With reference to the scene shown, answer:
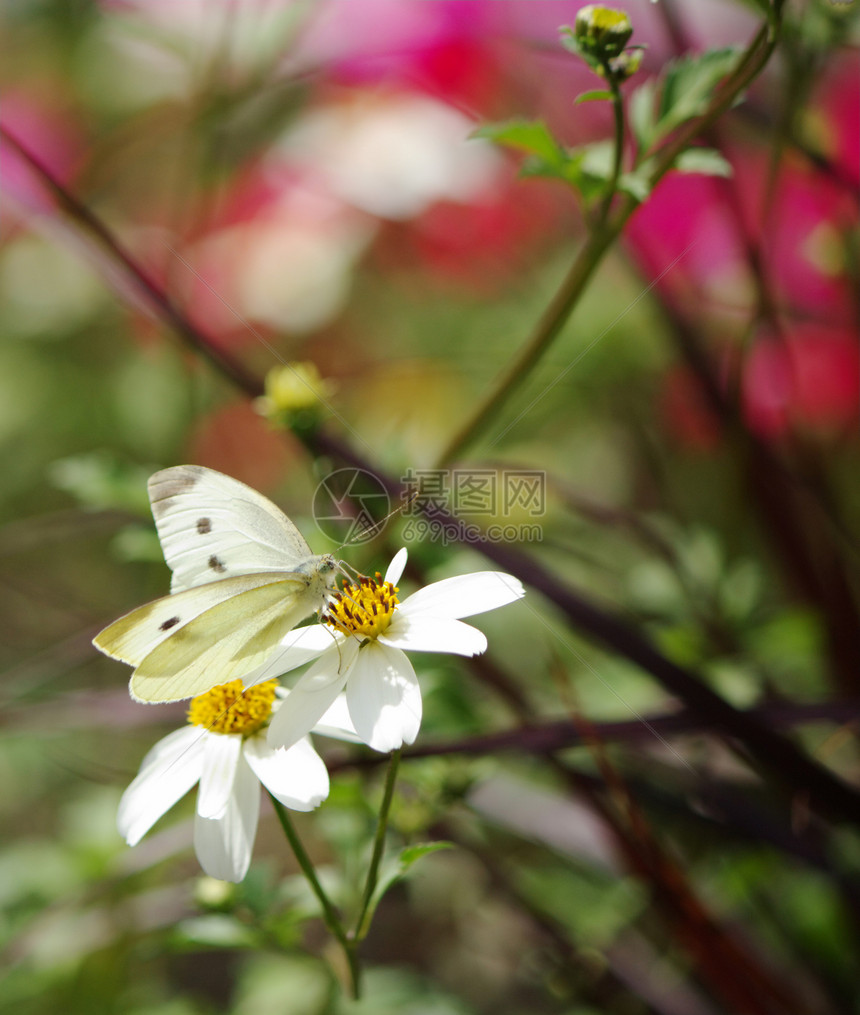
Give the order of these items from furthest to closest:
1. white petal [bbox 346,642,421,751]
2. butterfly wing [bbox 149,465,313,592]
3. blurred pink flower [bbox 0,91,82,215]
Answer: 1. blurred pink flower [bbox 0,91,82,215]
2. butterfly wing [bbox 149,465,313,592]
3. white petal [bbox 346,642,421,751]

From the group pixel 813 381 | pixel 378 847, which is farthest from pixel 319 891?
pixel 813 381

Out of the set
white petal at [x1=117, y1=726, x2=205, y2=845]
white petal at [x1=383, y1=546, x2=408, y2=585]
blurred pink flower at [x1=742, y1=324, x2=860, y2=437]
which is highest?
white petal at [x1=383, y1=546, x2=408, y2=585]

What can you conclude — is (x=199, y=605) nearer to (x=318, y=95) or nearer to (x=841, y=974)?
(x=841, y=974)

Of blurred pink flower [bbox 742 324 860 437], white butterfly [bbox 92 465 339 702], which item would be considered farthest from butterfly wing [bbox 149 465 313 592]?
blurred pink flower [bbox 742 324 860 437]

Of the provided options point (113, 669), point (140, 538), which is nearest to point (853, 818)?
point (140, 538)

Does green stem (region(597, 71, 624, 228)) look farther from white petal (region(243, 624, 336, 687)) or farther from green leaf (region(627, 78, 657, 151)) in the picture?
white petal (region(243, 624, 336, 687))

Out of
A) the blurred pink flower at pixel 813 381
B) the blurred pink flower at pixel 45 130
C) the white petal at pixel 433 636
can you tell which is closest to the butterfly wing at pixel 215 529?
the white petal at pixel 433 636

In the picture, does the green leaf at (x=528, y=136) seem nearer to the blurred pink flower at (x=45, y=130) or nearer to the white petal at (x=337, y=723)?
the white petal at (x=337, y=723)
